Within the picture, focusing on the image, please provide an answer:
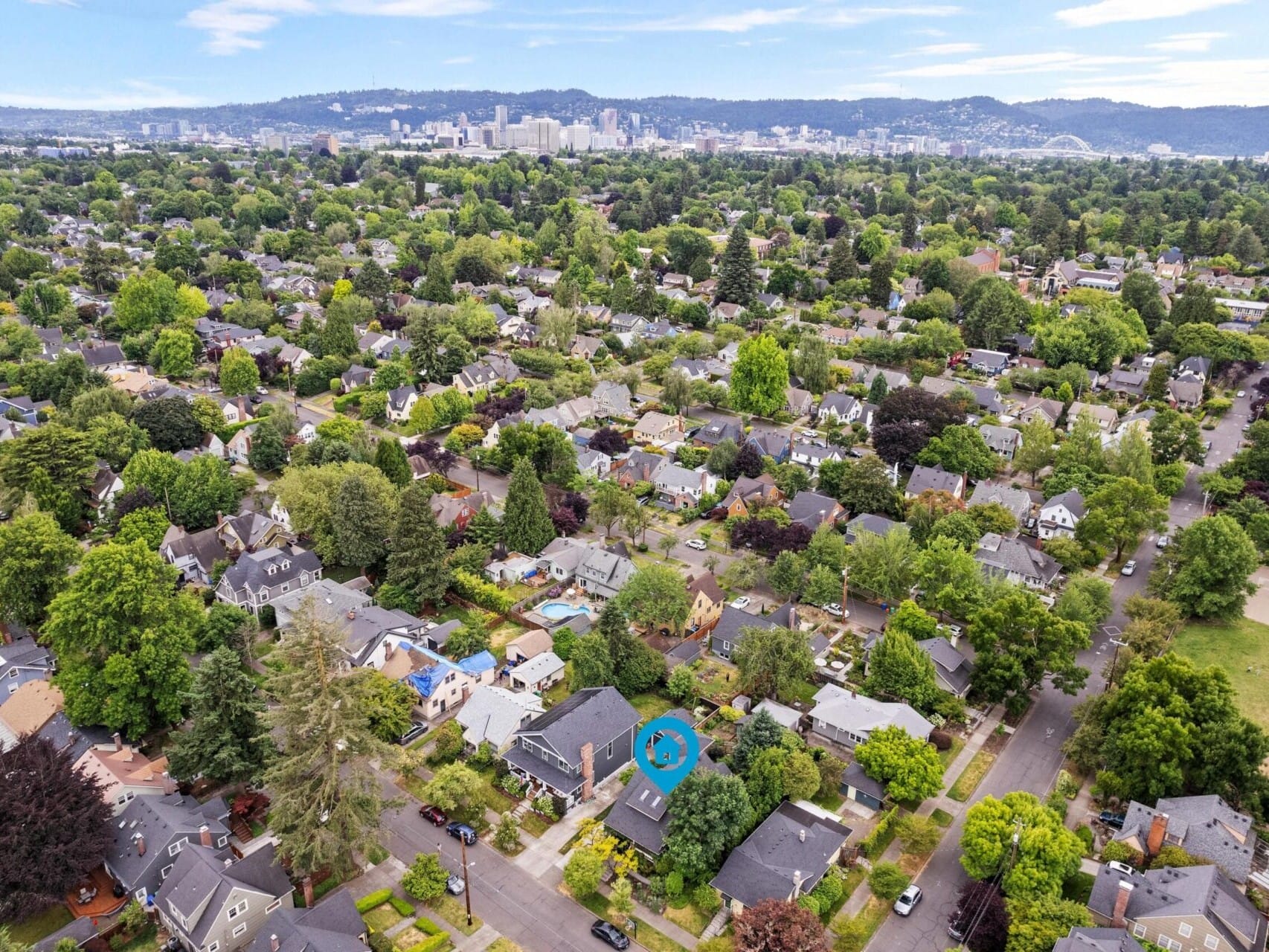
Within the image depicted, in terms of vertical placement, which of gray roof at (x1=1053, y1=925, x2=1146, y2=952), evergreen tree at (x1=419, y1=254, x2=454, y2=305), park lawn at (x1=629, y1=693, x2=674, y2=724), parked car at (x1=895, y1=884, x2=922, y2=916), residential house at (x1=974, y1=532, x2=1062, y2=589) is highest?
evergreen tree at (x1=419, y1=254, x2=454, y2=305)

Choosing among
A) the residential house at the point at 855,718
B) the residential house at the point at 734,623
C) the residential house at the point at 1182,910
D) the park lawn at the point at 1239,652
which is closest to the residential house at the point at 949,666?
the residential house at the point at 855,718

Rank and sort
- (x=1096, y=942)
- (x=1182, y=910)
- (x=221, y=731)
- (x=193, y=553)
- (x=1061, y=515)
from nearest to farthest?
(x=1096, y=942) < (x=1182, y=910) < (x=221, y=731) < (x=193, y=553) < (x=1061, y=515)

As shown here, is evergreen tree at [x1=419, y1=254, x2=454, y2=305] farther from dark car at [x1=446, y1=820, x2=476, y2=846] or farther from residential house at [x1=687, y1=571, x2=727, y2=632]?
dark car at [x1=446, y1=820, x2=476, y2=846]

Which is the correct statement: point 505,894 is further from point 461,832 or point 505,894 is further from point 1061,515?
point 1061,515

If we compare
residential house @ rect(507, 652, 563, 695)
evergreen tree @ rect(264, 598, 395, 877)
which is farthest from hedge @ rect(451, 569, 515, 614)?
evergreen tree @ rect(264, 598, 395, 877)

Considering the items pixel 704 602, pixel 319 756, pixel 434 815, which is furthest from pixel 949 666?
pixel 319 756

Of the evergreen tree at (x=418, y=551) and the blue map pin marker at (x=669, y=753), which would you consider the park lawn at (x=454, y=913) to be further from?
the evergreen tree at (x=418, y=551)

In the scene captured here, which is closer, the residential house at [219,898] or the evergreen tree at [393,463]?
the residential house at [219,898]
